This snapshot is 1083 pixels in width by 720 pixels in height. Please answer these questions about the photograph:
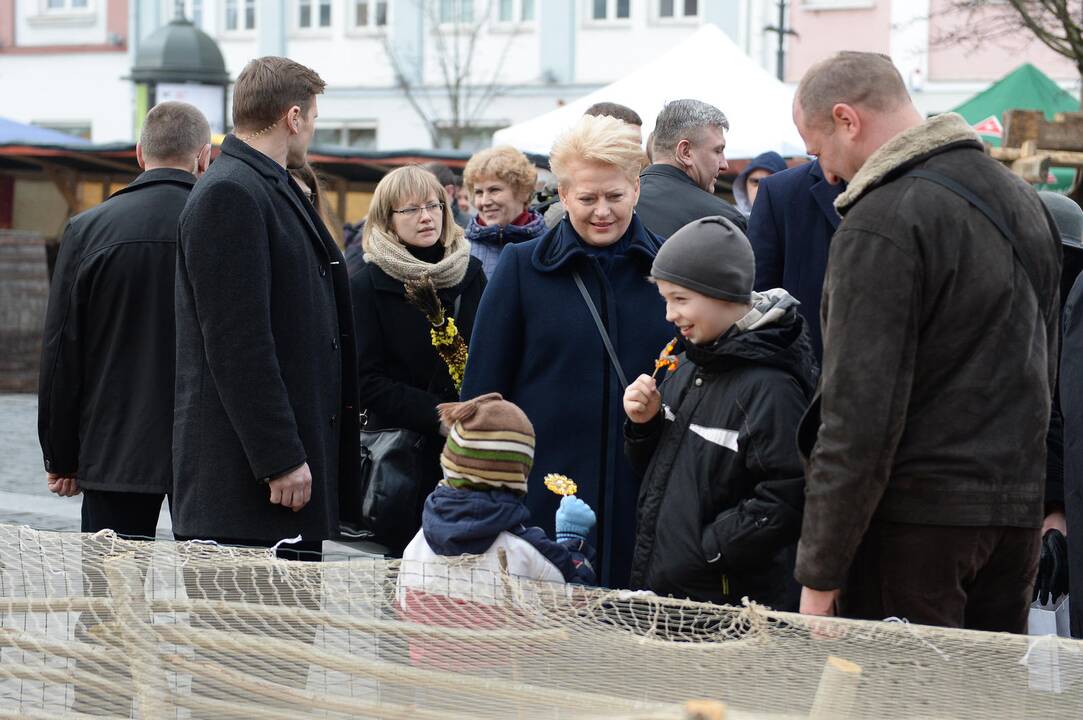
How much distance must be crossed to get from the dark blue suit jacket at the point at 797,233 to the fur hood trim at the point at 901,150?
1611mm

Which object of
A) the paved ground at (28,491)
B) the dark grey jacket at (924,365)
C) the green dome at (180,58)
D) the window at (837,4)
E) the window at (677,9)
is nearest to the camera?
the dark grey jacket at (924,365)

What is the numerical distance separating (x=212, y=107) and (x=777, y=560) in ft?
52.0

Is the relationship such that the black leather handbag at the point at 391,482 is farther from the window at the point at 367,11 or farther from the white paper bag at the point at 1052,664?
the window at the point at 367,11

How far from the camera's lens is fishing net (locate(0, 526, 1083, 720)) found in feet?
8.56

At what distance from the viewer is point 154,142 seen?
15.9 ft

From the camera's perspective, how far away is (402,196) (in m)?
5.56

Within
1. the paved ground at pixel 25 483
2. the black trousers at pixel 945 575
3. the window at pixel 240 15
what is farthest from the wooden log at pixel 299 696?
the window at pixel 240 15

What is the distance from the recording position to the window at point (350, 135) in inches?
1241

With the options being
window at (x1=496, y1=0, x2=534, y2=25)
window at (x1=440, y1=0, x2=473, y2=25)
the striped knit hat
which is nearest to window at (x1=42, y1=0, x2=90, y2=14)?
window at (x1=440, y1=0, x2=473, y2=25)

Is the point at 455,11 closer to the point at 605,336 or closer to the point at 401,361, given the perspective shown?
the point at 401,361

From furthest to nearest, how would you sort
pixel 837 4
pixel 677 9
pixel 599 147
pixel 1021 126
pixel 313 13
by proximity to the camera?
pixel 313 13 < pixel 677 9 < pixel 837 4 < pixel 1021 126 < pixel 599 147

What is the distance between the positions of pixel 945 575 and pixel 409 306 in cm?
276

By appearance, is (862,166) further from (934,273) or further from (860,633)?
(860,633)

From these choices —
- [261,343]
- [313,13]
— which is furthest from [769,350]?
[313,13]
